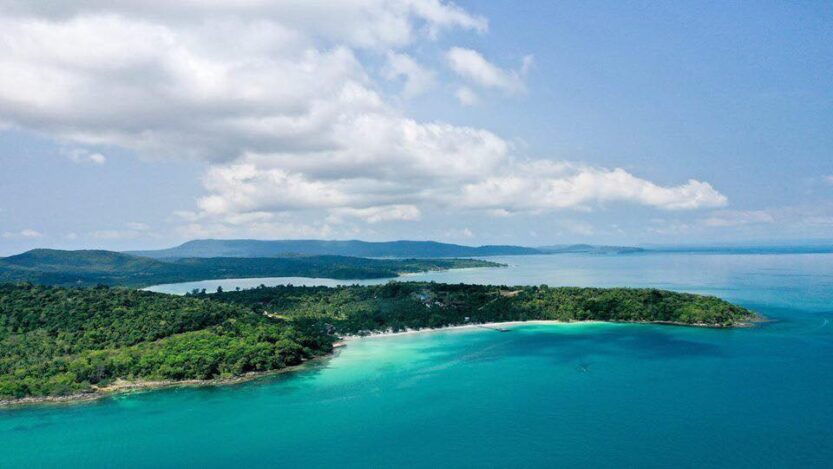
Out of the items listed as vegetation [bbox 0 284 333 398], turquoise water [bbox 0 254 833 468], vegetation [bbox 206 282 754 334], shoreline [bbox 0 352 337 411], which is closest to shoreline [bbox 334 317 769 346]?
vegetation [bbox 206 282 754 334]

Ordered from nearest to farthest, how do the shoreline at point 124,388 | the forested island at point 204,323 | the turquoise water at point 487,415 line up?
the turquoise water at point 487,415, the shoreline at point 124,388, the forested island at point 204,323

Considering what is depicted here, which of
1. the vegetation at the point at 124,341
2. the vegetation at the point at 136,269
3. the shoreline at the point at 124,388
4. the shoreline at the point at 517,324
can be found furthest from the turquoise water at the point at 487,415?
the vegetation at the point at 136,269

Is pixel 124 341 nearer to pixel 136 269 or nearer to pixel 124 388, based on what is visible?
pixel 124 388

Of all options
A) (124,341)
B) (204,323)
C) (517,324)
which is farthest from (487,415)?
(517,324)

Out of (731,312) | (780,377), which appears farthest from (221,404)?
(731,312)

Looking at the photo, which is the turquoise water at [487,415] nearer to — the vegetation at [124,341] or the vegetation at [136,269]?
the vegetation at [124,341]
